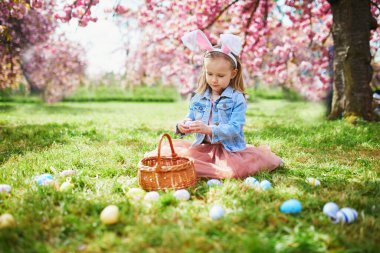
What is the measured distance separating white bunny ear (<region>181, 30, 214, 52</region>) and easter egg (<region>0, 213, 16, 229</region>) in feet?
7.41

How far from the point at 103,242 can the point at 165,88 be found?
25.3m

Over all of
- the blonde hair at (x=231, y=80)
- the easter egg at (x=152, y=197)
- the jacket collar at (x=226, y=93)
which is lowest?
the easter egg at (x=152, y=197)

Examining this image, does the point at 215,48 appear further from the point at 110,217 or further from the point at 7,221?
the point at 7,221

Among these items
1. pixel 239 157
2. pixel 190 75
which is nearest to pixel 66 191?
pixel 239 157

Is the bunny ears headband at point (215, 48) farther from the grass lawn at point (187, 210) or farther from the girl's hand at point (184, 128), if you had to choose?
the grass lawn at point (187, 210)

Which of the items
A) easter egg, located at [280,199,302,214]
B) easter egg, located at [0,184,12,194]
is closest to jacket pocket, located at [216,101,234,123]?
easter egg, located at [280,199,302,214]

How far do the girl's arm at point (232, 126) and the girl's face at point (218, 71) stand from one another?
22 centimetres

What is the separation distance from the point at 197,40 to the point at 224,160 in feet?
3.89

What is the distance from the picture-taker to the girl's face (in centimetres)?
353

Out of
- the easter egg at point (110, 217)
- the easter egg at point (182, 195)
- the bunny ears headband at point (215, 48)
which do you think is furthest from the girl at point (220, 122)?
the easter egg at point (110, 217)

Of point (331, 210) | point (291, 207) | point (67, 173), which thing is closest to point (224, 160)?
point (291, 207)

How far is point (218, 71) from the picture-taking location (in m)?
3.54

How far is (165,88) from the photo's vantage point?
→ 2695 centimetres

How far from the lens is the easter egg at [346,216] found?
2.21 meters
